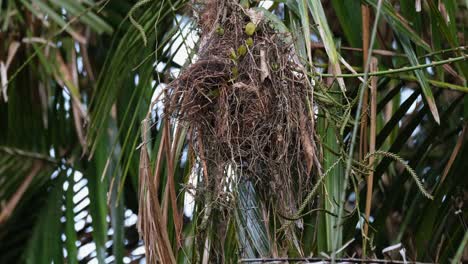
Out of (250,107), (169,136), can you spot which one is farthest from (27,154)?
(250,107)

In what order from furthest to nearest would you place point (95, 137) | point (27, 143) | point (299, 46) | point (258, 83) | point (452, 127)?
point (452, 127) → point (27, 143) → point (95, 137) → point (299, 46) → point (258, 83)

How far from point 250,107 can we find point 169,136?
25cm

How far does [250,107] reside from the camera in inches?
62.5

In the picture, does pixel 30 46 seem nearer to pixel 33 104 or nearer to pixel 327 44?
pixel 33 104

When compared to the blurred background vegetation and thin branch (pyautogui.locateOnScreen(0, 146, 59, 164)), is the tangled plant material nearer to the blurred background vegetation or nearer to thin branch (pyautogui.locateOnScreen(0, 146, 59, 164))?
the blurred background vegetation

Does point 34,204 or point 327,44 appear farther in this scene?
point 34,204

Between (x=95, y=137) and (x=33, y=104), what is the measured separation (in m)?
0.32

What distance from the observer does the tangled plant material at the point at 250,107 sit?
5.21 ft

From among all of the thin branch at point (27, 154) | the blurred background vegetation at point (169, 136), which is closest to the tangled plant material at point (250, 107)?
the blurred background vegetation at point (169, 136)

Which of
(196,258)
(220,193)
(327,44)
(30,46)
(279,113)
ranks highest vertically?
(30,46)

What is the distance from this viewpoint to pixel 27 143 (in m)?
2.32

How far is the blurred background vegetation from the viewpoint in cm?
177

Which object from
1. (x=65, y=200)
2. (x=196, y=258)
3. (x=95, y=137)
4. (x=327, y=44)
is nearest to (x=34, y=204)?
(x=65, y=200)

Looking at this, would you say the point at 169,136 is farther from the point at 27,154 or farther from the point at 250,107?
the point at 27,154
